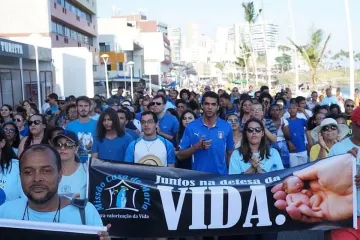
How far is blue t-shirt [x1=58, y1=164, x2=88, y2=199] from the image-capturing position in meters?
4.90

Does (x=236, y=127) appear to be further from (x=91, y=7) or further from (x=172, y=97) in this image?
(x=91, y=7)

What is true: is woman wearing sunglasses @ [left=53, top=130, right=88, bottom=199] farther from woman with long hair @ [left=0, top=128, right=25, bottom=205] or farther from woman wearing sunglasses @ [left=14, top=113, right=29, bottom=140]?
woman wearing sunglasses @ [left=14, top=113, right=29, bottom=140]

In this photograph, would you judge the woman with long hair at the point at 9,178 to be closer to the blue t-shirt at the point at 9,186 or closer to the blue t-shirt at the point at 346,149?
the blue t-shirt at the point at 9,186

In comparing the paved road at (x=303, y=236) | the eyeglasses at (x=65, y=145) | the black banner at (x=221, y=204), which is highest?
the eyeglasses at (x=65, y=145)

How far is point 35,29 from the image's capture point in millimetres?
37125

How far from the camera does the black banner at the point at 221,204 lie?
5340mm

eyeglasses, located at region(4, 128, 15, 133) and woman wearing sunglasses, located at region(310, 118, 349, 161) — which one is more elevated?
eyeglasses, located at region(4, 128, 15, 133)

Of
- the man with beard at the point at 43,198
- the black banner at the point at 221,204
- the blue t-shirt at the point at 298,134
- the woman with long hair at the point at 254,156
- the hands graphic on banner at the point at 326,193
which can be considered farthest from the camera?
the blue t-shirt at the point at 298,134

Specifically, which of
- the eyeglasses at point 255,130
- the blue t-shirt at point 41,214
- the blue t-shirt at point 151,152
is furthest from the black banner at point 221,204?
the blue t-shirt at point 41,214

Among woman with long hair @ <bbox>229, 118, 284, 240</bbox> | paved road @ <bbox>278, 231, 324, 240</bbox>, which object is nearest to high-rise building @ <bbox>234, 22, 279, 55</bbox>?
paved road @ <bbox>278, 231, 324, 240</bbox>

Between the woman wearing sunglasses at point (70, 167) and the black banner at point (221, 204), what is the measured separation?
0.22 metres

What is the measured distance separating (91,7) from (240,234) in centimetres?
5193

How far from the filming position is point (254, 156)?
564 centimetres

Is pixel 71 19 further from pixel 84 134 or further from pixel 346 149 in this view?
pixel 346 149
